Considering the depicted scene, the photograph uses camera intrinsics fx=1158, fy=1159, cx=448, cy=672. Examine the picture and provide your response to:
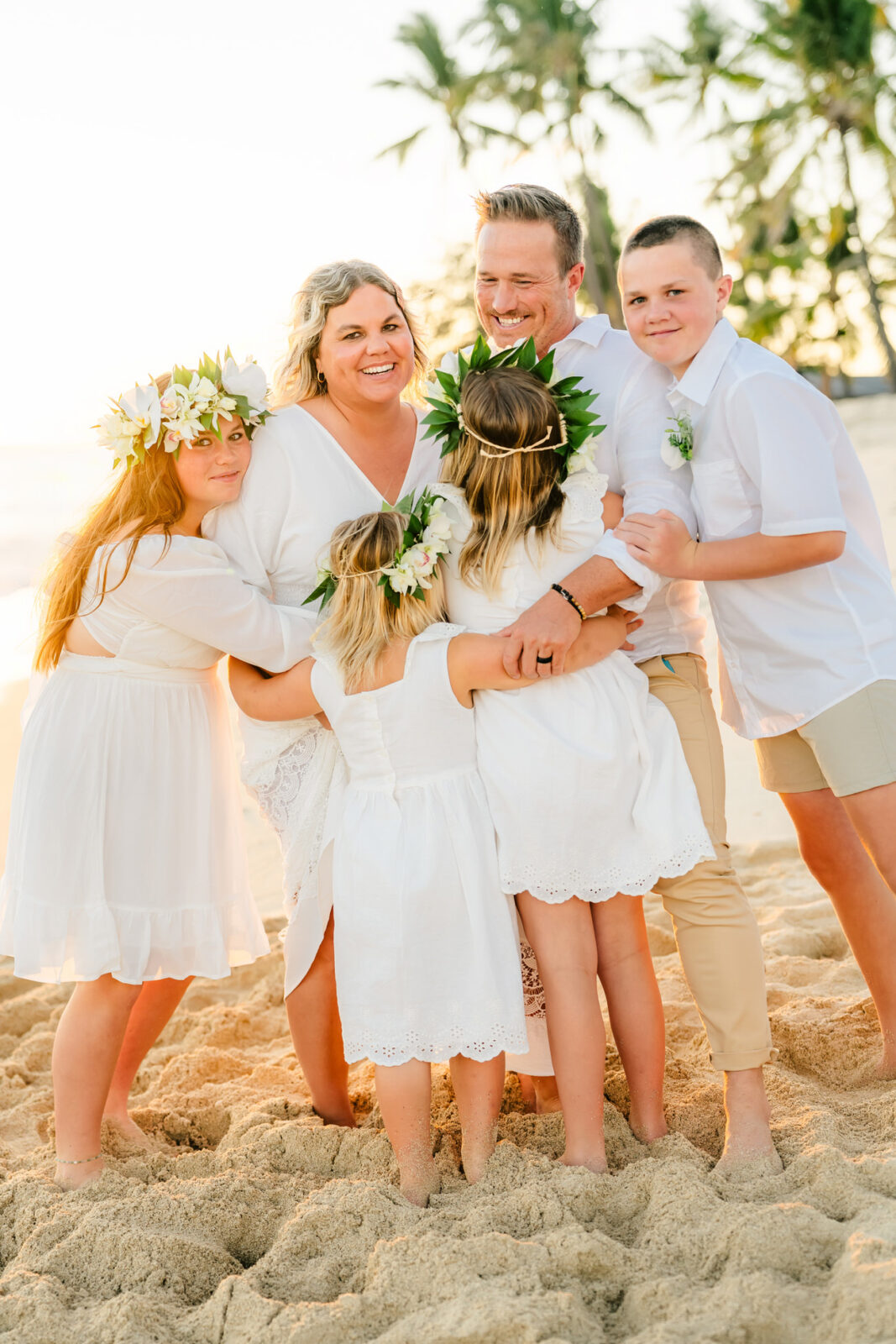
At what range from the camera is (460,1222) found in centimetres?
257

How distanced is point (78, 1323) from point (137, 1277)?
0.18 m

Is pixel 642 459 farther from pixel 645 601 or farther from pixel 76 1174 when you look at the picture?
pixel 76 1174

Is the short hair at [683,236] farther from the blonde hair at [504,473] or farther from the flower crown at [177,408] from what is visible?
the flower crown at [177,408]

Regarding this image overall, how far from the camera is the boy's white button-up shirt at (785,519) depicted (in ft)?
9.59

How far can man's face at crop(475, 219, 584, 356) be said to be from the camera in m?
3.43

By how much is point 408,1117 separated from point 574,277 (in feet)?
8.17

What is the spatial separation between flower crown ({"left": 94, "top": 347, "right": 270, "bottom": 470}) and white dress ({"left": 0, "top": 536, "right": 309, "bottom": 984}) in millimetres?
273

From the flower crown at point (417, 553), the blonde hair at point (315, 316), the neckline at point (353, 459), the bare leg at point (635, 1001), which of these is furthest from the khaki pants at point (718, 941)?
the blonde hair at point (315, 316)

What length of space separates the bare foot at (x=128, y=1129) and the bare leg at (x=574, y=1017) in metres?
1.25

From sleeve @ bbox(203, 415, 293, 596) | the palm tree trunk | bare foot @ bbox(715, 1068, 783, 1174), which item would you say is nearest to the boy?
bare foot @ bbox(715, 1068, 783, 1174)

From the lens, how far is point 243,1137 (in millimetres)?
3256

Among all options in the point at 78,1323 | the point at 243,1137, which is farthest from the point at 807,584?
the point at 78,1323

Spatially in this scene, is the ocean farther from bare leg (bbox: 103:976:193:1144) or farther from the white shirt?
the white shirt

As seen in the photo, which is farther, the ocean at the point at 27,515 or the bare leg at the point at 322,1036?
the ocean at the point at 27,515
